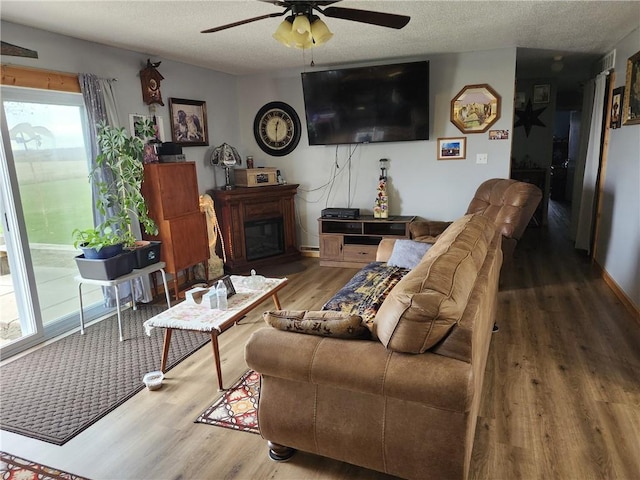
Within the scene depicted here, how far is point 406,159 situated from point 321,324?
372 cm

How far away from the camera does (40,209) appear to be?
11.4 feet

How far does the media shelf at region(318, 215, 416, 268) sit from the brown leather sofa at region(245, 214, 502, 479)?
121 inches

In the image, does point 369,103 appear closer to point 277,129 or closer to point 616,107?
point 277,129

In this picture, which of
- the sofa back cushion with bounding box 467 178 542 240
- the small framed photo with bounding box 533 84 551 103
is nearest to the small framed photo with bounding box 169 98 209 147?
the sofa back cushion with bounding box 467 178 542 240

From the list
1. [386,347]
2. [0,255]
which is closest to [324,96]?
[0,255]

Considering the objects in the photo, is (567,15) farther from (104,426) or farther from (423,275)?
(104,426)

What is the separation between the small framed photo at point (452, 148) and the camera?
488cm

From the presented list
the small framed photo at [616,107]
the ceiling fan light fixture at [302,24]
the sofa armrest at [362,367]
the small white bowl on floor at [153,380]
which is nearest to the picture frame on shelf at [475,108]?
the small framed photo at [616,107]

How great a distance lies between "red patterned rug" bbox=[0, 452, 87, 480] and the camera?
6.38ft

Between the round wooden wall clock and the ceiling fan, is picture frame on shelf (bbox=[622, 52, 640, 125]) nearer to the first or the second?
the ceiling fan

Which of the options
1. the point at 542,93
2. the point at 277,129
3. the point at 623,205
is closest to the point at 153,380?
the point at 277,129

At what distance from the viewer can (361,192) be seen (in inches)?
213

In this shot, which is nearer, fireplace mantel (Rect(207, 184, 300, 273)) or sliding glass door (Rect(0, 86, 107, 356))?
sliding glass door (Rect(0, 86, 107, 356))

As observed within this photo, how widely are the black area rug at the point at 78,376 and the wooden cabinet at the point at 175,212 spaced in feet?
2.42
